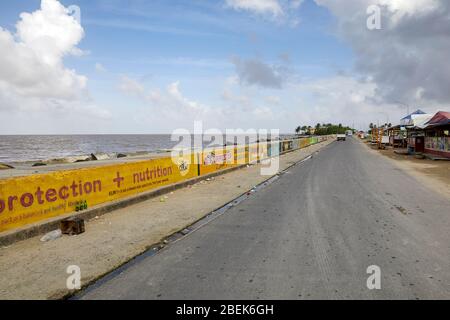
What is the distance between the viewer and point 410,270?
5312mm

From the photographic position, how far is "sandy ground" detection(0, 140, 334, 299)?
5.05 m

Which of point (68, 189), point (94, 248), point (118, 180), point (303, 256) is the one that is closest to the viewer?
point (303, 256)

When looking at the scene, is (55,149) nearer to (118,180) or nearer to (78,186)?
(118,180)

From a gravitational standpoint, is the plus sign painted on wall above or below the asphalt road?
above

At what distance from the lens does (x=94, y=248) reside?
661cm

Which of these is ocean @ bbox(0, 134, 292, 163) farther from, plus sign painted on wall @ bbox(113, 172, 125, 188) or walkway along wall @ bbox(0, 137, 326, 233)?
plus sign painted on wall @ bbox(113, 172, 125, 188)

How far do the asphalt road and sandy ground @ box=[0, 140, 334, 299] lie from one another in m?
0.55

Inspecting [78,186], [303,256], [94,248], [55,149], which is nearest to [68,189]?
[78,186]

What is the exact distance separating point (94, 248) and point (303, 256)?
12.3ft

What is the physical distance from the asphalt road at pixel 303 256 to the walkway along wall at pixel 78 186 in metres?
3.37

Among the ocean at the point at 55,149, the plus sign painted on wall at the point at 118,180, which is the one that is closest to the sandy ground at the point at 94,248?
the plus sign painted on wall at the point at 118,180

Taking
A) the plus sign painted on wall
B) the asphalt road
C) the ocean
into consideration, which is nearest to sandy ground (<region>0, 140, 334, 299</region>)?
the asphalt road
